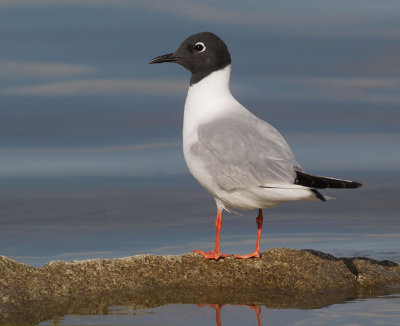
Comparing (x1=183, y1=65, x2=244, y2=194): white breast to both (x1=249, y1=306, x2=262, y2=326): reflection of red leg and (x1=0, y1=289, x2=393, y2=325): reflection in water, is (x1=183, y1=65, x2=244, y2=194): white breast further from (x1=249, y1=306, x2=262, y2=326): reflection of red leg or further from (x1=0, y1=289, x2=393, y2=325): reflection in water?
(x1=249, y1=306, x2=262, y2=326): reflection of red leg

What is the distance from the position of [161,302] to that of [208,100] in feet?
7.33

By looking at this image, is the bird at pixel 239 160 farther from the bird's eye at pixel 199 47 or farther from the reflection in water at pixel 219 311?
the reflection in water at pixel 219 311

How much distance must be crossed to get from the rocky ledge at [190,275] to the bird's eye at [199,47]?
1.97 metres

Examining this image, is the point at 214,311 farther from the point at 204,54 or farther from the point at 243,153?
the point at 204,54

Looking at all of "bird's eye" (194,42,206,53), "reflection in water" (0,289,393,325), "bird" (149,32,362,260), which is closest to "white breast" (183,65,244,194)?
"bird" (149,32,362,260)

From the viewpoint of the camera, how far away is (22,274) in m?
7.09

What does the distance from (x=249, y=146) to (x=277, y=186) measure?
0.44 meters

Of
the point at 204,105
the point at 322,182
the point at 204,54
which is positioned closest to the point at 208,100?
the point at 204,105

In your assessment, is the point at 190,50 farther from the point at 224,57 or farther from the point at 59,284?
the point at 59,284

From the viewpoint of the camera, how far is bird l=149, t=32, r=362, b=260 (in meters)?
7.76

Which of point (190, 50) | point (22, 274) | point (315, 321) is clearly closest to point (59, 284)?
point (22, 274)

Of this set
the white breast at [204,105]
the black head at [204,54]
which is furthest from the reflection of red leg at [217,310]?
Answer: the black head at [204,54]

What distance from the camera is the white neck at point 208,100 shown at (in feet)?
28.1

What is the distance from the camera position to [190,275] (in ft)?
24.7
